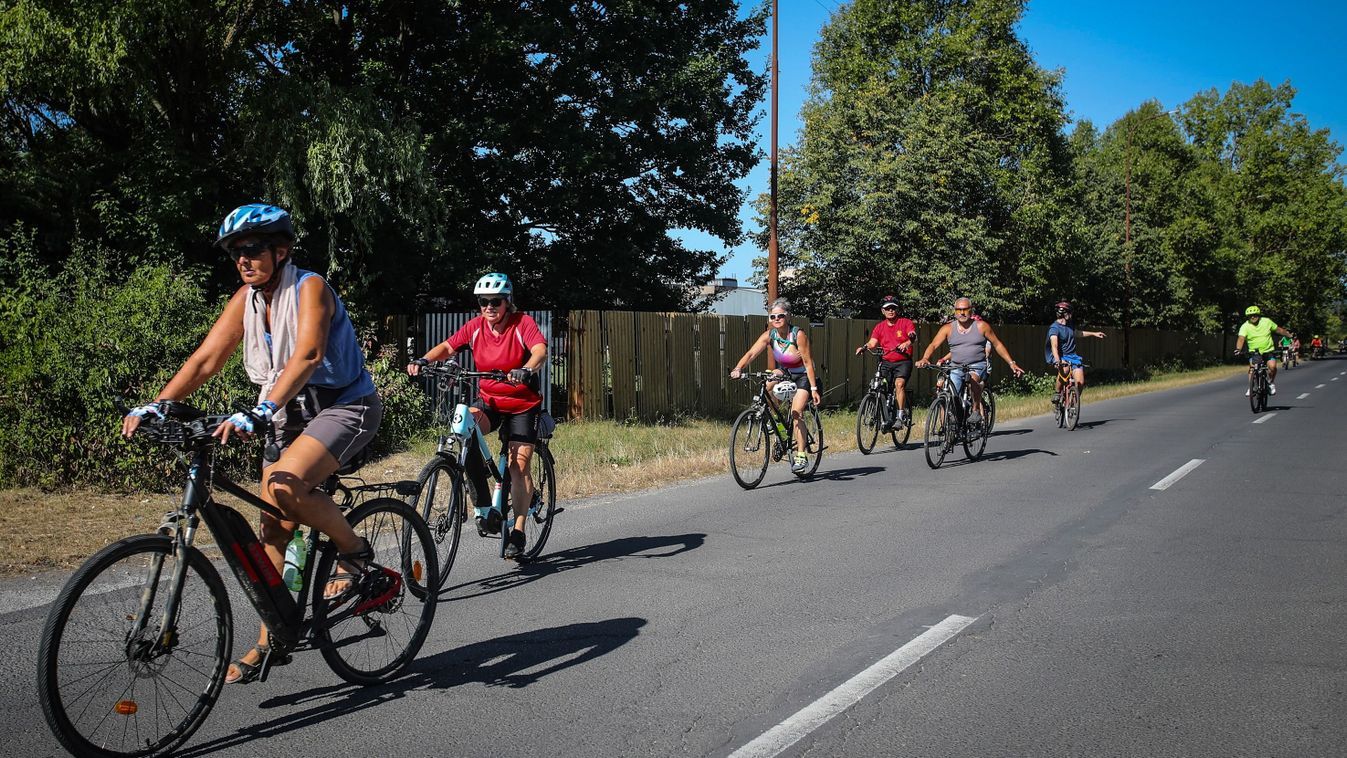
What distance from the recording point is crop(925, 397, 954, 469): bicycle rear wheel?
1124 cm

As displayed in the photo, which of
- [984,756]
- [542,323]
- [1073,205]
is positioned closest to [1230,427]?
[542,323]

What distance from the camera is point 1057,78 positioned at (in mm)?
34500

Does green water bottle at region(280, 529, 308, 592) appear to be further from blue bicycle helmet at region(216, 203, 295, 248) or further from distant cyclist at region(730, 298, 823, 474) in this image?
distant cyclist at region(730, 298, 823, 474)

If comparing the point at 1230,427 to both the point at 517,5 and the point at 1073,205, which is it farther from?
the point at 1073,205

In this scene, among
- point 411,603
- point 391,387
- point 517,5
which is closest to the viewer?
point 411,603

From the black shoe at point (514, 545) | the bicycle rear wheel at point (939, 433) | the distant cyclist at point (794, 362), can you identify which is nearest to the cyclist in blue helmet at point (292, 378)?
the black shoe at point (514, 545)

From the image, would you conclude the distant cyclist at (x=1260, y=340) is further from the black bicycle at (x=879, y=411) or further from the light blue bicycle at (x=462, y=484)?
the light blue bicycle at (x=462, y=484)

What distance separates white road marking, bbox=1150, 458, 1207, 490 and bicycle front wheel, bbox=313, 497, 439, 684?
25.5ft

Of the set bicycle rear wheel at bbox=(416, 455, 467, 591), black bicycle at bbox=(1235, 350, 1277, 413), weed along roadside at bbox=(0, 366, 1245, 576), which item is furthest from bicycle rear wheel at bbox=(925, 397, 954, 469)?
black bicycle at bbox=(1235, 350, 1277, 413)

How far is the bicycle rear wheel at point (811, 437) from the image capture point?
10297mm

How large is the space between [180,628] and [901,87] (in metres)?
34.2

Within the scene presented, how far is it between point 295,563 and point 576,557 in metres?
2.93

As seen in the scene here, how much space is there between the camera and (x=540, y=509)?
6.51 m

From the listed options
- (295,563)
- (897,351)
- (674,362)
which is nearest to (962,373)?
(897,351)
